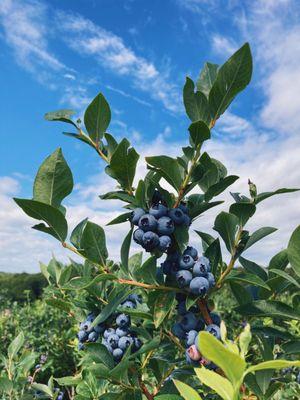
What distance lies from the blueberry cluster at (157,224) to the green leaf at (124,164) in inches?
4.4

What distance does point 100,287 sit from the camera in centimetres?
174

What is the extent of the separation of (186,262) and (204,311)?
19cm

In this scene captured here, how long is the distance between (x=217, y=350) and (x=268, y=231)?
0.92m

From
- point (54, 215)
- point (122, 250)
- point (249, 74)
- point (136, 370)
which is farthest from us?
point (136, 370)

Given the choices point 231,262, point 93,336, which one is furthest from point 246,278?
point 93,336

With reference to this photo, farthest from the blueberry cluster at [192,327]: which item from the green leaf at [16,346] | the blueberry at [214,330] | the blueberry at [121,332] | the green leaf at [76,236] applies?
the green leaf at [16,346]

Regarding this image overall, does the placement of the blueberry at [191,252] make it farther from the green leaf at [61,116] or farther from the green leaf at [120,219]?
the green leaf at [61,116]

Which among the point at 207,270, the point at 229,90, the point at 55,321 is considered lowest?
the point at 55,321

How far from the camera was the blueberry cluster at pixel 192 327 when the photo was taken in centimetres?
130

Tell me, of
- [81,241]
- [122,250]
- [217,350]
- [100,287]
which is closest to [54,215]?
[81,241]

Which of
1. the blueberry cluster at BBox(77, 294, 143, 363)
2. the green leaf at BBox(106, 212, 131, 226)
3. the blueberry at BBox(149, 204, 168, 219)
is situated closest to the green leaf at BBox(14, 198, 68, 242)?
the green leaf at BBox(106, 212, 131, 226)

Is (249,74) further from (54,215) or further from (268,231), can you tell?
(54,215)

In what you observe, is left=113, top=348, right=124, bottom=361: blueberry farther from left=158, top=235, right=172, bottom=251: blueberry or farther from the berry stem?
left=158, top=235, right=172, bottom=251: blueberry

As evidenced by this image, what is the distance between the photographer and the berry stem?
→ 139 cm
